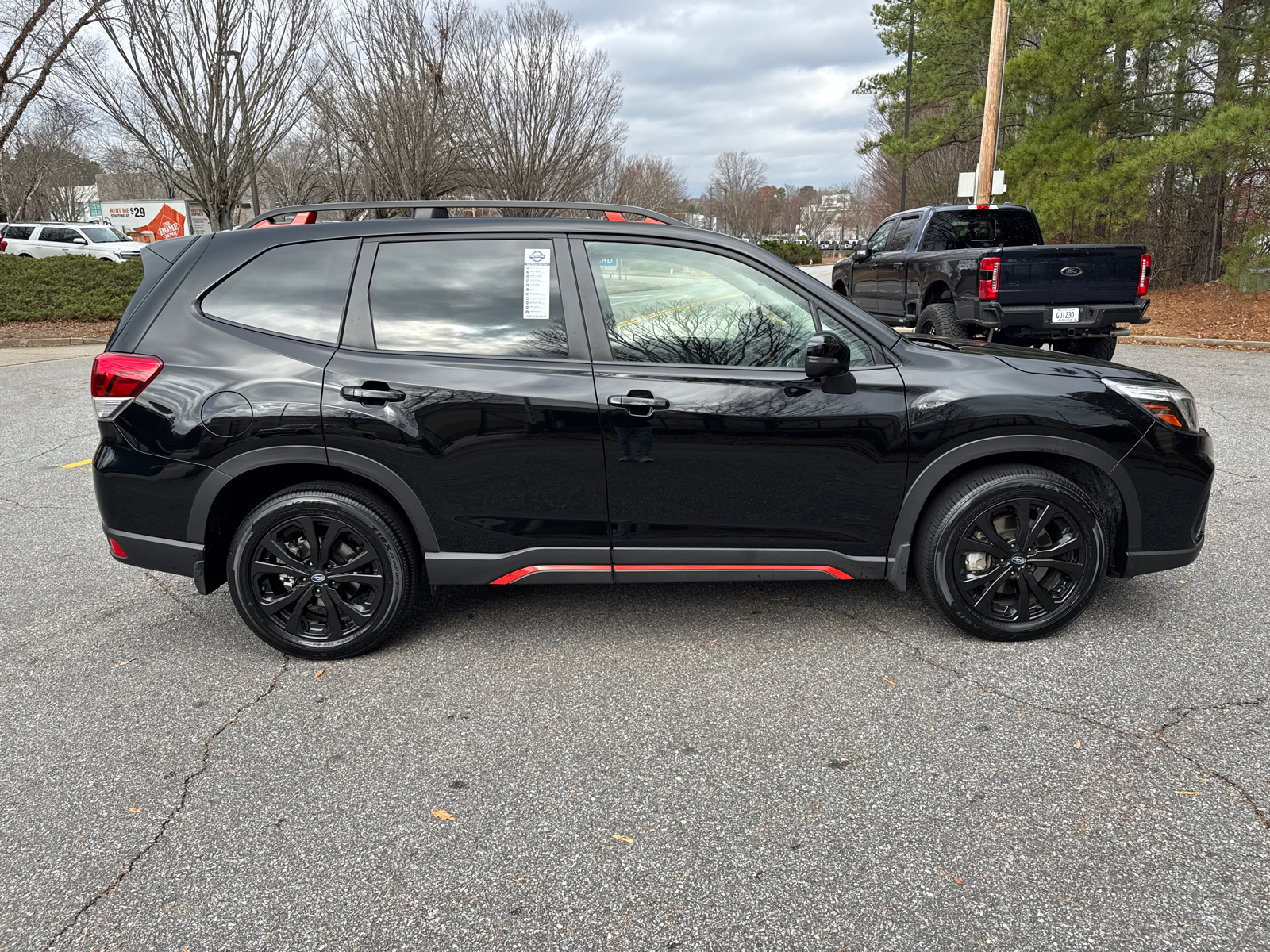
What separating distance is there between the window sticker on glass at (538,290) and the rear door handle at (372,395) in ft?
1.97

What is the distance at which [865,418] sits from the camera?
11.5 ft

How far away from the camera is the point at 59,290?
17.9m

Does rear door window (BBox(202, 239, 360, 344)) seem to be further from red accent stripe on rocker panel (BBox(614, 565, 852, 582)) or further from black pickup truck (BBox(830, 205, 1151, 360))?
black pickup truck (BBox(830, 205, 1151, 360))

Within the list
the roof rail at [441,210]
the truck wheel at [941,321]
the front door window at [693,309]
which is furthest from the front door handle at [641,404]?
the truck wheel at [941,321]

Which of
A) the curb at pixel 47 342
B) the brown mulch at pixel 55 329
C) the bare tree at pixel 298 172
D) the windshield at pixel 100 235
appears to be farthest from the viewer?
the windshield at pixel 100 235

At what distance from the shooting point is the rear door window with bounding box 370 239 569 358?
3551 mm

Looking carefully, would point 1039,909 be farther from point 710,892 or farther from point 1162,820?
point 710,892

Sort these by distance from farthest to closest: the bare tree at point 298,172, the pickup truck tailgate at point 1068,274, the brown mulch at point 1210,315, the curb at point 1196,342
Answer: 1. the bare tree at point 298,172
2. the brown mulch at point 1210,315
3. the curb at point 1196,342
4. the pickup truck tailgate at point 1068,274

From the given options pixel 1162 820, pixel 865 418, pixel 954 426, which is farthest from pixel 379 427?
pixel 1162 820

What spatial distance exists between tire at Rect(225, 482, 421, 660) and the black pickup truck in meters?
7.22

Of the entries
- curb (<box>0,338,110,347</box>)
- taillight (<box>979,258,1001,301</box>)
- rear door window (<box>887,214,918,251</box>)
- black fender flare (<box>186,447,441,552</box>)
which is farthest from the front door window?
curb (<box>0,338,110,347</box>)

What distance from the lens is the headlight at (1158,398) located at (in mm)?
3600

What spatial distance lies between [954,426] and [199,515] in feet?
9.98

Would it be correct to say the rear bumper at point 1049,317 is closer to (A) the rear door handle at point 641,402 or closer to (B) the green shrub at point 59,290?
(A) the rear door handle at point 641,402
